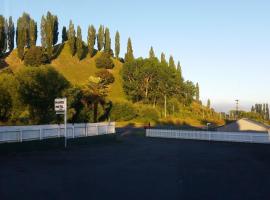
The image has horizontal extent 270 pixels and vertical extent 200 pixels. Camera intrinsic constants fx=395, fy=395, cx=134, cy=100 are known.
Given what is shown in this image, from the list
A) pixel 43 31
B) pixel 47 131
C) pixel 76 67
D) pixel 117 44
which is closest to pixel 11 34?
pixel 43 31

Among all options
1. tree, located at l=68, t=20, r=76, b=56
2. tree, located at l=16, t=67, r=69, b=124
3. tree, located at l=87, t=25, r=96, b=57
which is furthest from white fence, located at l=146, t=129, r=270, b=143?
tree, located at l=87, t=25, r=96, b=57

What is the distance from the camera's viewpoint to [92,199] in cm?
1041

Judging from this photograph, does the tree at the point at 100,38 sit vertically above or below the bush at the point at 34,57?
above

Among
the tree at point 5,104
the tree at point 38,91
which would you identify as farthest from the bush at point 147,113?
the tree at point 5,104

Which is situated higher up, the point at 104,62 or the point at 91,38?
the point at 91,38

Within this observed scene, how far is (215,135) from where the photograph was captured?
129ft

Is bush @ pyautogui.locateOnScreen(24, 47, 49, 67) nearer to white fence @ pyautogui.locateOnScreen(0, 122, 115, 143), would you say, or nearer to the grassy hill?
the grassy hill

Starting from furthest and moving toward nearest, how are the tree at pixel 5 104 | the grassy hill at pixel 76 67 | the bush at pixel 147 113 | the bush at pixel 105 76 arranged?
the grassy hill at pixel 76 67
the bush at pixel 105 76
the bush at pixel 147 113
the tree at pixel 5 104

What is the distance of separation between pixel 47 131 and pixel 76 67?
8563 centimetres

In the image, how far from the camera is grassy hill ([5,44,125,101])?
101069 millimetres

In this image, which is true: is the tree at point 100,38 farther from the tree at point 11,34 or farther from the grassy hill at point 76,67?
the tree at point 11,34

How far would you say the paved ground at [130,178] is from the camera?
11328mm

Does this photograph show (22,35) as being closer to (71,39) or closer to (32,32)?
(32,32)

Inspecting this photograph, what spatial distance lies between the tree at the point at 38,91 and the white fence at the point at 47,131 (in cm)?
877
